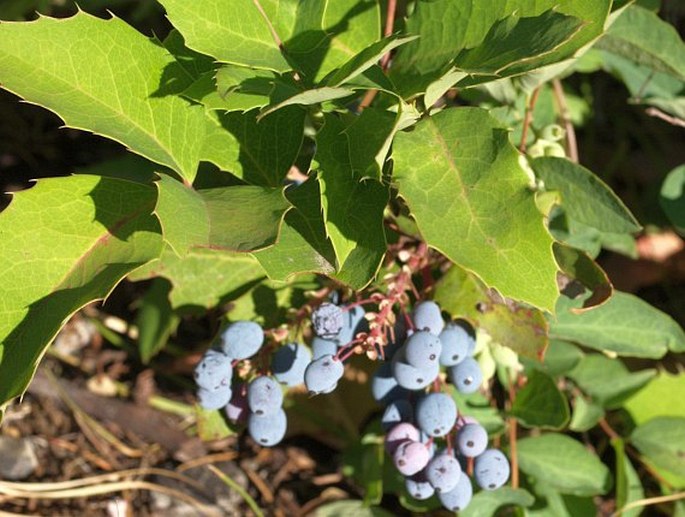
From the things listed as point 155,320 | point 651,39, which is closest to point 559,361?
point 651,39

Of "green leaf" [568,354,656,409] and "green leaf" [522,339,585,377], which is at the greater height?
"green leaf" [522,339,585,377]

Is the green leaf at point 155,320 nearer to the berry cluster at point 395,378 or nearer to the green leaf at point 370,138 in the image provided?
the berry cluster at point 395,378

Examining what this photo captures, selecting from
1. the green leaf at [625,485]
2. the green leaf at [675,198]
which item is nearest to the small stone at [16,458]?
the green leaf at [625,485]

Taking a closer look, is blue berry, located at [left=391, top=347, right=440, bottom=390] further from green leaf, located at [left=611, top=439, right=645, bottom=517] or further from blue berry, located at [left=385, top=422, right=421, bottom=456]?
green leaf, located at [left=611, top=439, right=645, bottom=517]

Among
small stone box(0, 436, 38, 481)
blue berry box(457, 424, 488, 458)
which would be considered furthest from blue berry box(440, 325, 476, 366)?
small stone box(0, 436, 38, 481)

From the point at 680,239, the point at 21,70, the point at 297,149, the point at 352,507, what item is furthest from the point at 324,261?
the point at 680,239

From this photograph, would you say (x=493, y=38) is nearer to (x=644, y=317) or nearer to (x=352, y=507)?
(x=644, y=317)
